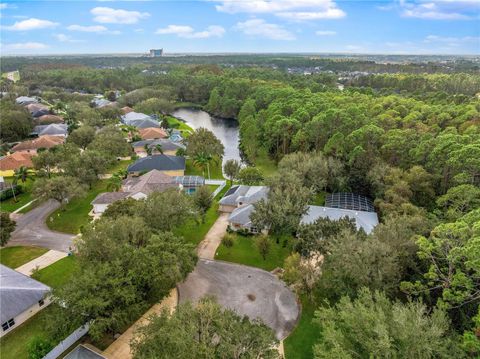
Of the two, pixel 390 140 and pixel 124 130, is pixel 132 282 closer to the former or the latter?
pixel 390 140

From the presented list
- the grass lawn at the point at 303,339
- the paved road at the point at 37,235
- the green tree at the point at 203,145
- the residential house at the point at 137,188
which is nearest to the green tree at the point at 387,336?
the grass lawn at the point at 303,339

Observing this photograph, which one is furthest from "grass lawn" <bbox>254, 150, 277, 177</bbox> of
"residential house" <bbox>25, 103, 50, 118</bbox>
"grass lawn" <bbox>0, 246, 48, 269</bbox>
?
"residential house" <bbox>25, 103, 50, 118</bbox>

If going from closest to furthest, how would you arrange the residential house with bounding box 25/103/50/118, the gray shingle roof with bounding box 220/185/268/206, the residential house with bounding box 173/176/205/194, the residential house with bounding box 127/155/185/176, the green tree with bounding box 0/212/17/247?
the green tree with bounding box 0/212/17/247 < the gray shingle roof with bounding box 220/185/268/206 < the residential house with bounding box 173/176/205/194 < the residential house with bounding box 127/155/185/176 < the residential house with bounding box 25/103/50/118

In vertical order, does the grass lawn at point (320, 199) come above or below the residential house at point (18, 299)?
above

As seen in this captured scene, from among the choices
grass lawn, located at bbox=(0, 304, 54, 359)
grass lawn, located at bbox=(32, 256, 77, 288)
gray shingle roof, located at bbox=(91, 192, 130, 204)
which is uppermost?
gray shingle roof, located at bbox=(91, 192, 130, 204)

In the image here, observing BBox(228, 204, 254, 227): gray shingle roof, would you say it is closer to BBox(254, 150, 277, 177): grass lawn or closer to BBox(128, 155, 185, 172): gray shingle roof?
BBox(254, 150, 277, 177): grass lawn

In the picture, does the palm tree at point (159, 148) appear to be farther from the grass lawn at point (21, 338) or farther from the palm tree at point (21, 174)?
the grass lawn at point (21, 338)
